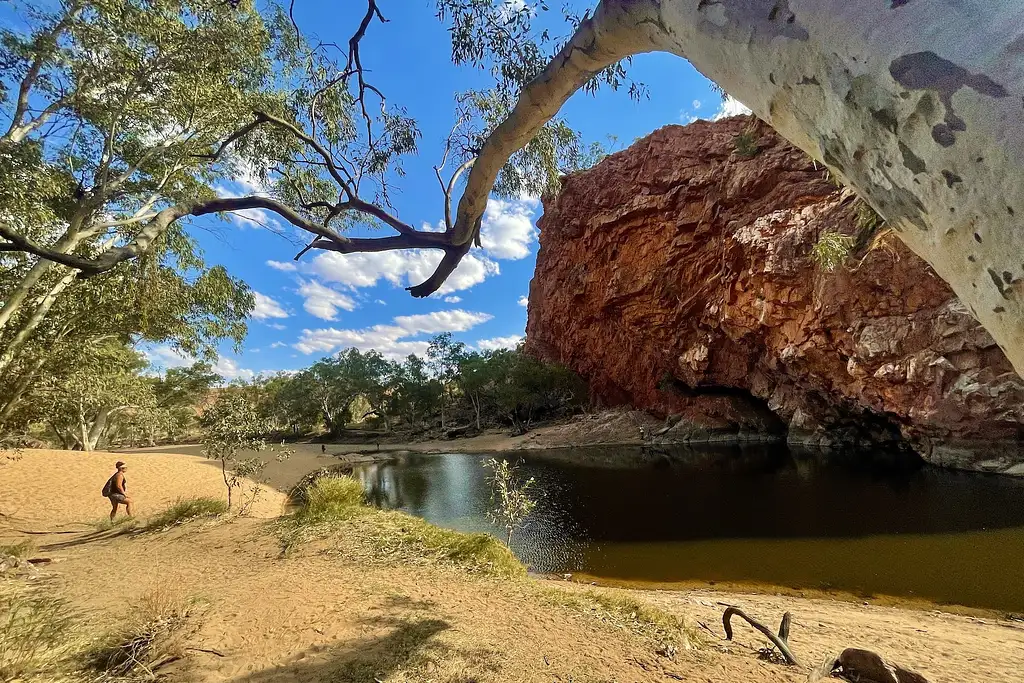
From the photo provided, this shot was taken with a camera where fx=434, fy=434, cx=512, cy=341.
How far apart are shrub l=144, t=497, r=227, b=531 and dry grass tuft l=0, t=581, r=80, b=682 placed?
4.54 m

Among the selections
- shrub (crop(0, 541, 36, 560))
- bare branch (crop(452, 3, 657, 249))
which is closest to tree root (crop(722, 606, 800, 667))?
bare branch (crop(452, 3, 657, 249))

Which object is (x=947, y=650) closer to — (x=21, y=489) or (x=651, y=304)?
(x=21, y=489)

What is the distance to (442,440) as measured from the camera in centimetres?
3173

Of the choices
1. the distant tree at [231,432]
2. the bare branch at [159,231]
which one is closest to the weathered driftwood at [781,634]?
the bare branch at [159,231]

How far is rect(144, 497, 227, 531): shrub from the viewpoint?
733 cm

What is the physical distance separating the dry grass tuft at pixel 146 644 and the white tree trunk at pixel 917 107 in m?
3.89

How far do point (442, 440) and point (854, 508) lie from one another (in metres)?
25.6

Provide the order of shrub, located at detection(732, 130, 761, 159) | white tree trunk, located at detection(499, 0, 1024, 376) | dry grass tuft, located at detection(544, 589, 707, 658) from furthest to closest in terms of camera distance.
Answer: shrub, located at detection(732, 130, 761, 159), dry grass tuft, located at detection(544, 589, 707, 658), white tree trunk, located at detection(499, 0, 1024, 376)

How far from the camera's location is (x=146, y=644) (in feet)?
9.66

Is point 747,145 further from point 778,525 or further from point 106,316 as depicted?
point 106,316

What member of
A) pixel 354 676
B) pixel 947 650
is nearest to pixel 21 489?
pixel 354 676

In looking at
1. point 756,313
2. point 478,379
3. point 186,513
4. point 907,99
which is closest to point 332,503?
point 186,513

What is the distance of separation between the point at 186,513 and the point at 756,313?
22034 mm

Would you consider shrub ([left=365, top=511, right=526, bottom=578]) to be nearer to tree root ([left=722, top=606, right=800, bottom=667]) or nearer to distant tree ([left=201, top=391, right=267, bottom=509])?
tree root ([left=722, top=606, right=800, bottom=667])
